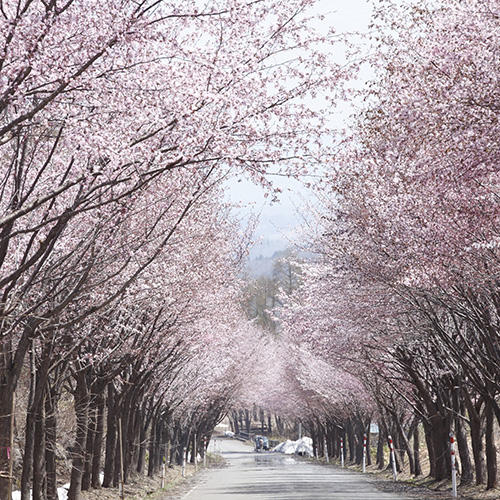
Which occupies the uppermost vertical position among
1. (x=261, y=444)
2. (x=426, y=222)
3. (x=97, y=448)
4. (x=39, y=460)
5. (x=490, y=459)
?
(x=426, y=222)

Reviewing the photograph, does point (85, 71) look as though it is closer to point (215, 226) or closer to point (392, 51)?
point (392, 51)

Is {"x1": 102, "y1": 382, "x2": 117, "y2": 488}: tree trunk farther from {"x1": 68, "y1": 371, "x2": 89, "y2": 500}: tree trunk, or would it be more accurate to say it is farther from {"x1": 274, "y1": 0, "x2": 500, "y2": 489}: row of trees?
{"x1": 274, "y1": 0, "x2": 500, "y2": 489}: row of trees

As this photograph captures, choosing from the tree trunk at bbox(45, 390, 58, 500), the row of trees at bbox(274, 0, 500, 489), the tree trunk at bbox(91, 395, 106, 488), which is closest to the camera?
the row of trees at bbox(274, 0, 500, 489)

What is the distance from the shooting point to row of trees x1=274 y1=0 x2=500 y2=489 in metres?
8.58

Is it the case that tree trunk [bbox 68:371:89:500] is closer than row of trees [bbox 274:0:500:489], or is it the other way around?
row of trees [bbox 274:0:500:489]

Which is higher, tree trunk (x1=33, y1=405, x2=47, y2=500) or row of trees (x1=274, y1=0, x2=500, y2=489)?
row of trees (x1=274, y1=0, x2=500, y2=489)

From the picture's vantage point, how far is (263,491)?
21.4 meters

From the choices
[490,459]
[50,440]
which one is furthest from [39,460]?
[490,459]

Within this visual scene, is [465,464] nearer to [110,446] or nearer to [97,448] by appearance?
[110,446]

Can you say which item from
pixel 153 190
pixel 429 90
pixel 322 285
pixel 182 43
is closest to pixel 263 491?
pixel 322 285

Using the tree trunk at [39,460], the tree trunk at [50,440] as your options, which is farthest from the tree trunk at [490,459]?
the tree trunk at [39,460]

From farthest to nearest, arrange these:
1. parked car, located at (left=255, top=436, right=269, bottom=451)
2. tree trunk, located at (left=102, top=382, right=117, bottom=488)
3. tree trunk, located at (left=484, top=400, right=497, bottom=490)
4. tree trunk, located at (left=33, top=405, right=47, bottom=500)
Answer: parked car, located at (left=255, top=436, right=269, bottom=451)
tree trunk, located at (left=102, top=382, right=117, bottom=488)
tree trunk, located at (left=484, top=400, right=497, bottom=490)
tree trunk, located at (left=33, top=405, right=47, bottom=500)

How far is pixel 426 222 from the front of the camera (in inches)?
499

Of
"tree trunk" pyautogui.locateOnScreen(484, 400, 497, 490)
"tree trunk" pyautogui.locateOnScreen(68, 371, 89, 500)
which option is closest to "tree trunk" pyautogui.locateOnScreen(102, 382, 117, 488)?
"tree trunk" pyautogui.locateOnScreen(68, 371, 89, 500)
